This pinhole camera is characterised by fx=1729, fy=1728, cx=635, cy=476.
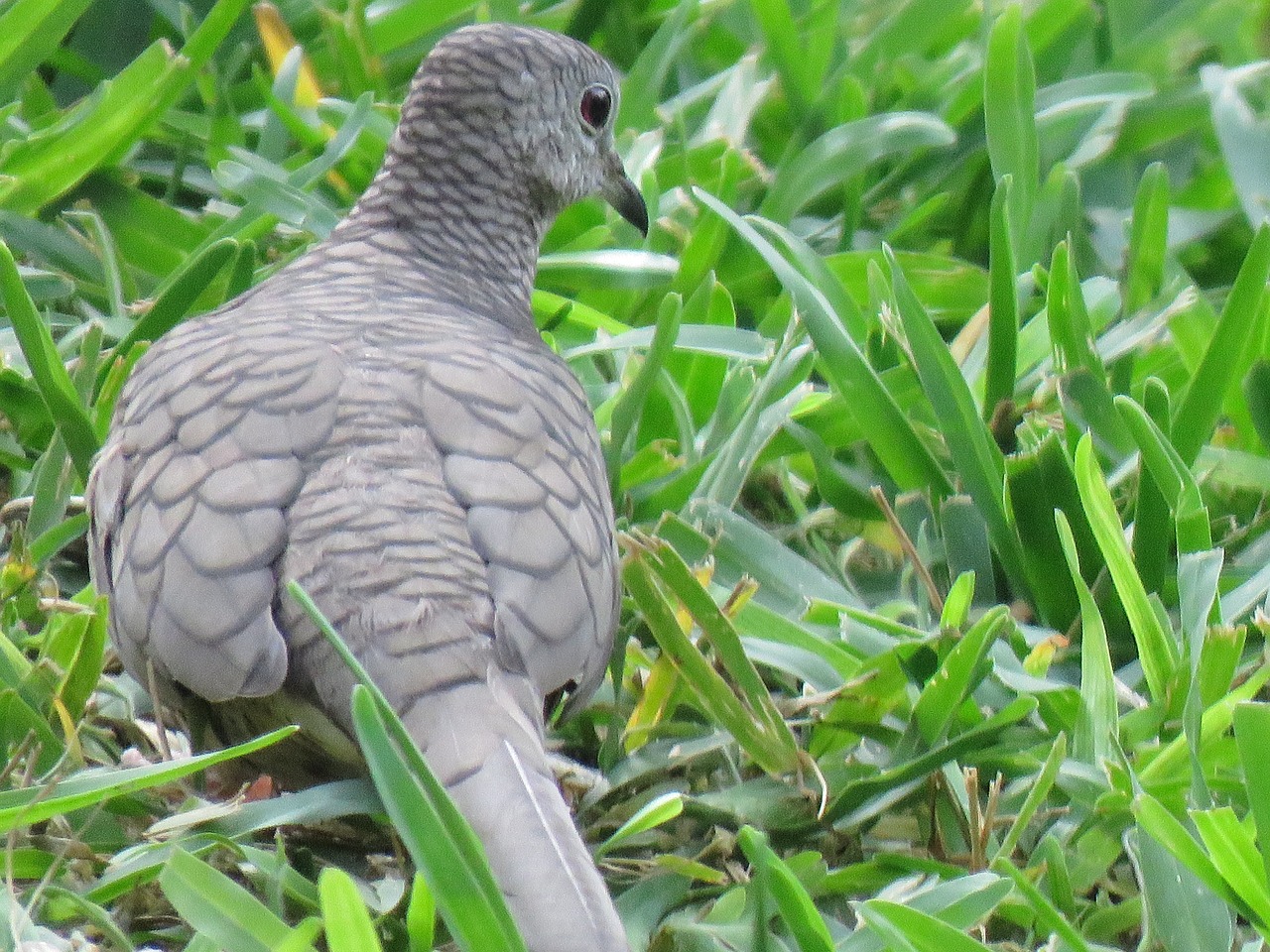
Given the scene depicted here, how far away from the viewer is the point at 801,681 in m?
2.51

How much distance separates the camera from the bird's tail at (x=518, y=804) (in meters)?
1.64

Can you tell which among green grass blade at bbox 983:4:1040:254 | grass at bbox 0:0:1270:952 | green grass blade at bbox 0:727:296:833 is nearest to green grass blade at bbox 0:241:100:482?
grass at bbox 0:0:1270:952

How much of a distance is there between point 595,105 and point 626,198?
0.21m

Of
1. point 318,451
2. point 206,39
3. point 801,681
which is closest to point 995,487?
point 801,681

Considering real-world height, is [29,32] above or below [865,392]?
above

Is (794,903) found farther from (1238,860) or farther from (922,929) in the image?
(1238,860)

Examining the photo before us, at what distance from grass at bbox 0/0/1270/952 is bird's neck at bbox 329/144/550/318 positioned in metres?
0.22

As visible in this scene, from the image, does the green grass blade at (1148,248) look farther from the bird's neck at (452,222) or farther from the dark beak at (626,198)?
the bird's neck at (452,222)

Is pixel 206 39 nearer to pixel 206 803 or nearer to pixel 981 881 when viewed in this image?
pixel 206 803

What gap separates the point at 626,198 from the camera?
130 inches

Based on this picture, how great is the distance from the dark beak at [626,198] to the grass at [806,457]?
8 cm

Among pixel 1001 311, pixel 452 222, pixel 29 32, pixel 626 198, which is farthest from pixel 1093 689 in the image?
pixel 29 32

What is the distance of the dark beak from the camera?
327 cm

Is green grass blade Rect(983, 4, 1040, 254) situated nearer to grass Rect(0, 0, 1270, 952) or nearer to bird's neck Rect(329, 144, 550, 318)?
grass Rect(0, 0, 1270, 952)
